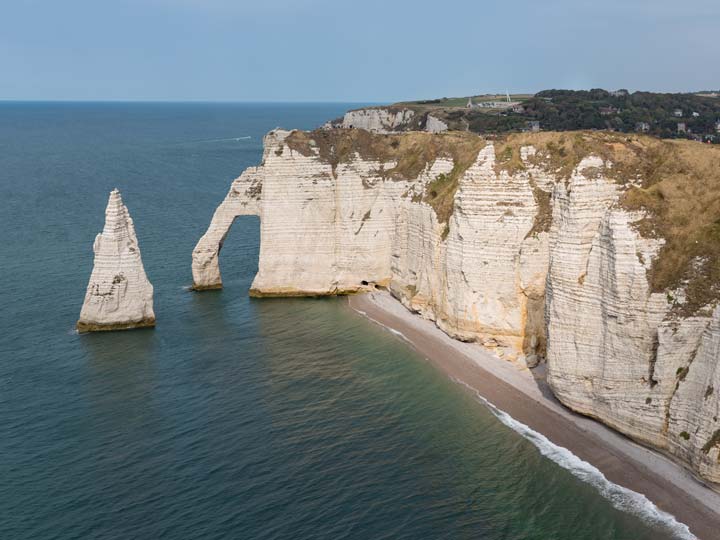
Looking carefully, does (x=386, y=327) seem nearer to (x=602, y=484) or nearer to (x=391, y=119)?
(x=602, y=484)

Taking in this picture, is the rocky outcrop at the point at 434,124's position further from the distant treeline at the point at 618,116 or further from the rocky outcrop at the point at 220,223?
the rocky outcrop at the point at 220,223

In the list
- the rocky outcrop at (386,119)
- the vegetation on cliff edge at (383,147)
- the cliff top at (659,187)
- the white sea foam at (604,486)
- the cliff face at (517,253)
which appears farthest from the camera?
the rocky outcrop at (386,119)

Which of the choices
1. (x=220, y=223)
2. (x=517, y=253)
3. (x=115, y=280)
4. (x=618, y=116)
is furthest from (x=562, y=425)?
(x=618, y=116)

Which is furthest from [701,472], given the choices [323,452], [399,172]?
[399,172]

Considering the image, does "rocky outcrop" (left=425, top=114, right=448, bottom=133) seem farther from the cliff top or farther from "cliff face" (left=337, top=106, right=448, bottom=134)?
the cliff top

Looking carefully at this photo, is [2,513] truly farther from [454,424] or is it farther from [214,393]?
[454,424]

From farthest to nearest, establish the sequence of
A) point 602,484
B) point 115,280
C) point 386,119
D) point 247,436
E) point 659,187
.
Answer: point 386,119 < point 115,280 < point 247,436 < point 659,187 < point 602,484

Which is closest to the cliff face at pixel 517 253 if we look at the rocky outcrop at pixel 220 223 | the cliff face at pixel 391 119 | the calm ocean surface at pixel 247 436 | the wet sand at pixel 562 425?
the rocky outcrop at pixel 220 223
